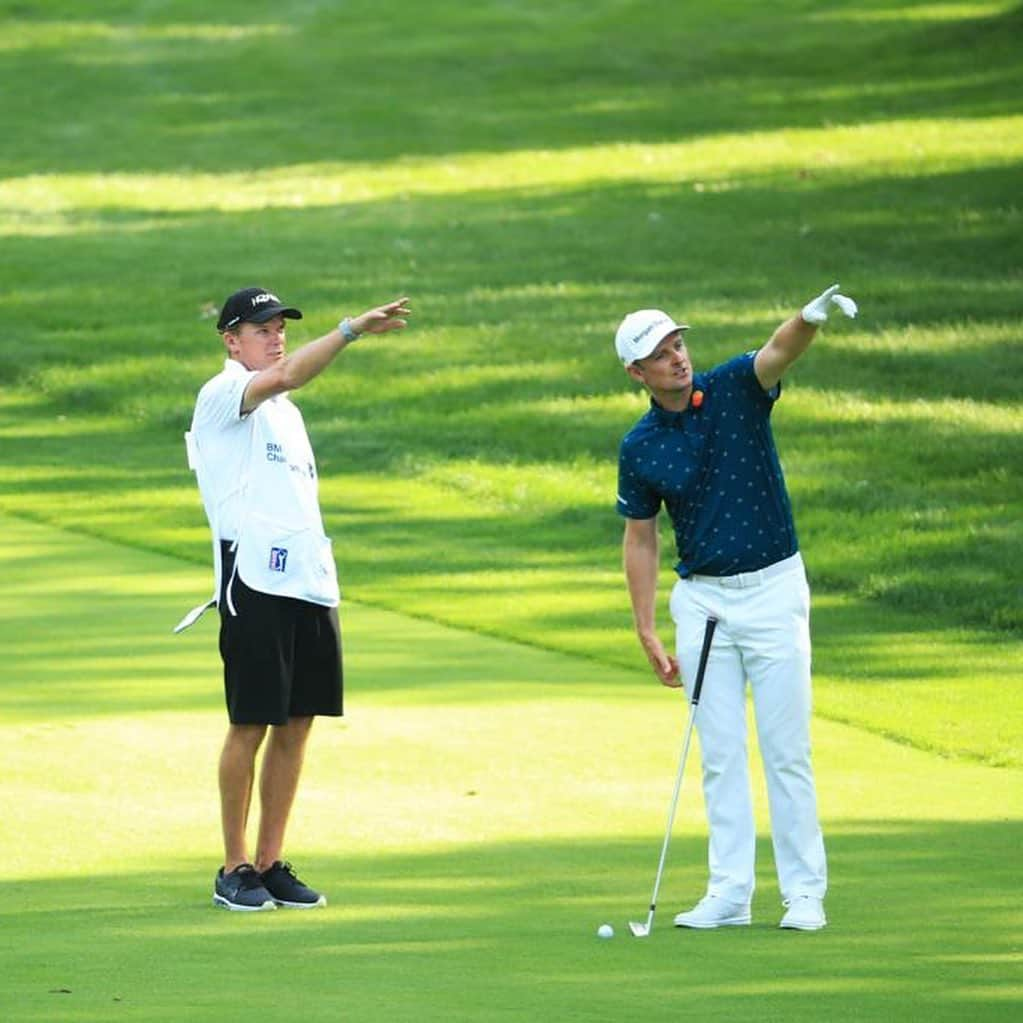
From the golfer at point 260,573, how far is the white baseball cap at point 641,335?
2.42 ft

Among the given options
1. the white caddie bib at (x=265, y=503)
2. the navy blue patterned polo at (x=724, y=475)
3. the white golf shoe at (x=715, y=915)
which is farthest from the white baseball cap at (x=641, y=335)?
the white golf shoe at (x=715, y=915)

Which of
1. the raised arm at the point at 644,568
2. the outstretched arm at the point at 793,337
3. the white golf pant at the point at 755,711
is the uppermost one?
the outstretched arm at the point at 793,337

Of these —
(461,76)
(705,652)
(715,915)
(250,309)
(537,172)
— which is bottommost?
(715,915)

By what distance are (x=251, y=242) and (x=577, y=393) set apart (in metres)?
6.80

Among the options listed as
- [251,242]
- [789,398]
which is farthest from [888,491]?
[251,242]

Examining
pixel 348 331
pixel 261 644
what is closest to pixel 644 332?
pixel 348 331

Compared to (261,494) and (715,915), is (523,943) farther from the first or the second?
(261,494)

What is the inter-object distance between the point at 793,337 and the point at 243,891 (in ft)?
8.23

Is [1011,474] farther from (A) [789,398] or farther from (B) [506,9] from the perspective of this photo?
(B) [506,9]

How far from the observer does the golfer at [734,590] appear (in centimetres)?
795

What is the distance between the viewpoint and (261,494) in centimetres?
825

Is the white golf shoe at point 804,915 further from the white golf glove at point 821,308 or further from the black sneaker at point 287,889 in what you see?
the white golf glove at point 821,308

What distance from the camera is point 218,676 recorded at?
497 inches

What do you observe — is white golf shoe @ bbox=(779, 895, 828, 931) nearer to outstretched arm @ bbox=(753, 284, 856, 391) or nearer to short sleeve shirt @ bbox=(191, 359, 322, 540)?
outstretched arm @ bbox=(753, 284, 856, 391)
